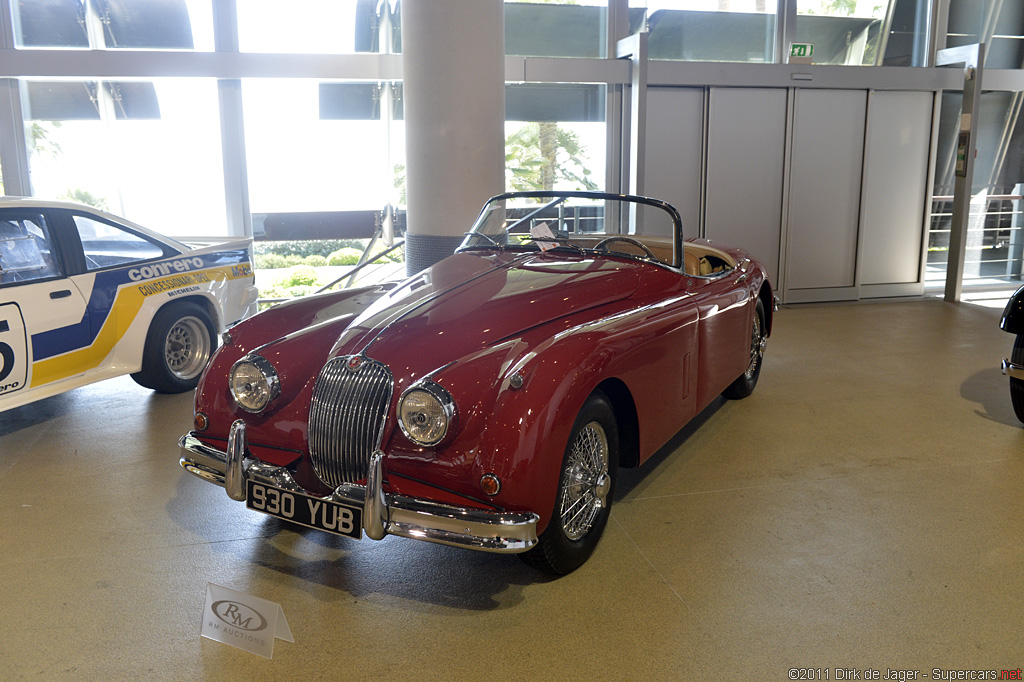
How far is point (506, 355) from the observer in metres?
2.90

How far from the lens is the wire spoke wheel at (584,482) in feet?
9.79

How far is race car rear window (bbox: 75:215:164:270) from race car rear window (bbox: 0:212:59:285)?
24 cm

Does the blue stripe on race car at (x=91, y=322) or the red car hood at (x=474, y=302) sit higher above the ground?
the red car hood at (x=474, y=302)

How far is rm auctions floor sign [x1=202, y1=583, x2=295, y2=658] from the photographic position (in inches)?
102

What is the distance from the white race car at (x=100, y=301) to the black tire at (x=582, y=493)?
3221 mm

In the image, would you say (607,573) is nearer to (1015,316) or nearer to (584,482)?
(584,482)

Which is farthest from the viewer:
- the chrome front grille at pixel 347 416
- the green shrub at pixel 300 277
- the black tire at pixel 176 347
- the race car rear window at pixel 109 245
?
the green shrub at pixel 300 277

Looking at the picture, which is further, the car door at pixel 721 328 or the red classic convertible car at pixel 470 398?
the car door at pixel 721 328

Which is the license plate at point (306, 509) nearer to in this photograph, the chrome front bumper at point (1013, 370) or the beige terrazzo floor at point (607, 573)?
the beige terrazzo floor at point (607, 573)

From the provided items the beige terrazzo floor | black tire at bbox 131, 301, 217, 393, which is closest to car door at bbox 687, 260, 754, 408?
the beige terrazzo floor

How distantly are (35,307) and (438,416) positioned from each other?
3.05m

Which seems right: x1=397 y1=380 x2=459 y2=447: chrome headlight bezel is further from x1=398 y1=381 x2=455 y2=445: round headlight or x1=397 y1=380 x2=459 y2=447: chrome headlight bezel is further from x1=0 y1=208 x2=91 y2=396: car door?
x1=0 y1=208 x2=91 y2=396: car door

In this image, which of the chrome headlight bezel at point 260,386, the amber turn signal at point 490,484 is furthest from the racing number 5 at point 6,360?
the amber turn signal at point 490,484

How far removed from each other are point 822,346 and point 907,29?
16.7 feet
